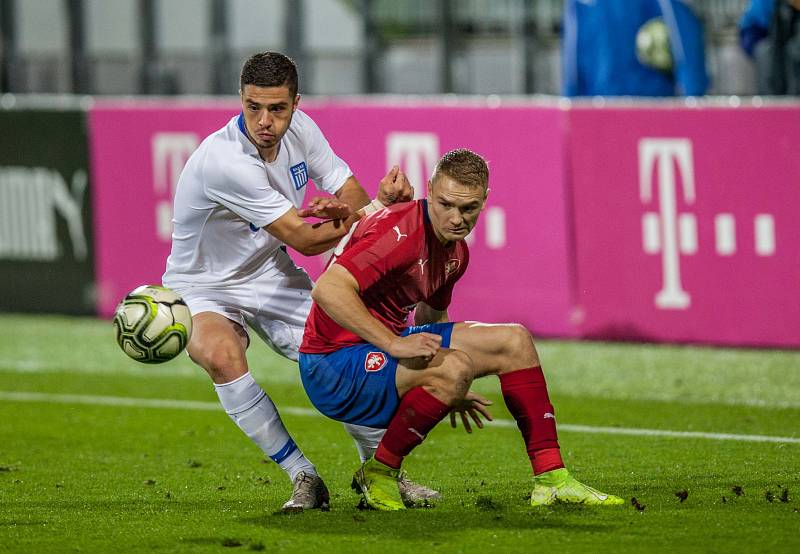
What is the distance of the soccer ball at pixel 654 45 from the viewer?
1183cm

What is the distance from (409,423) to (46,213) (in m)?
7.67

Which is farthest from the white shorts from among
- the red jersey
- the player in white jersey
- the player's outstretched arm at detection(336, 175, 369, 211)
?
the red jersey

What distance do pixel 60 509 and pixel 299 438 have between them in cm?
199

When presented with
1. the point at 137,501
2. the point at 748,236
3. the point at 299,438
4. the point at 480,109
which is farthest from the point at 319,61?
the point at 137,501

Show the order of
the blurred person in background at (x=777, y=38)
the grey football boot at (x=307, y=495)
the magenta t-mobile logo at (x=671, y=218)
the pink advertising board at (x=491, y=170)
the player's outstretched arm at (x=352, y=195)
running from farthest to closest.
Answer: the blurred person in background at (x=777, y=38) → the pink advertising board at (x=491, y=170) → the magenta t-mobile logo at (x=671, y=218) → the player's outstretched arm at (x=352, y=195) → the grey football boot at (x=307, y=495)

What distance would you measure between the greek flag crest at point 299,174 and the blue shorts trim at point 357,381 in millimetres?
984

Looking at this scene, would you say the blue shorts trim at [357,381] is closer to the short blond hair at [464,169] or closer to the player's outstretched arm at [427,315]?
the player's outstretched arm at [427,315]

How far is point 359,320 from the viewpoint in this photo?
5742 millimetres

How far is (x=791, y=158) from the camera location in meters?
9.98

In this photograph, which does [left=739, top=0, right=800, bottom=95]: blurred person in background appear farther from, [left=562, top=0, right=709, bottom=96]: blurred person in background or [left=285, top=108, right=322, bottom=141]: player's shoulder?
[left=285, top=108, right=322, bottom=141]: player's shoulder

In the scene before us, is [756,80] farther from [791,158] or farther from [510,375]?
[510,375]

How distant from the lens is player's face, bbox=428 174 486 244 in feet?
19.0

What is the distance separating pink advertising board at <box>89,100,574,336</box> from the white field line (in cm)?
233

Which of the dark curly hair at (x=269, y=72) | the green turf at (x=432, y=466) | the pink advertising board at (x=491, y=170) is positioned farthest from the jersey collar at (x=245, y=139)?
the pink advertising board at (x=491, y=170)
